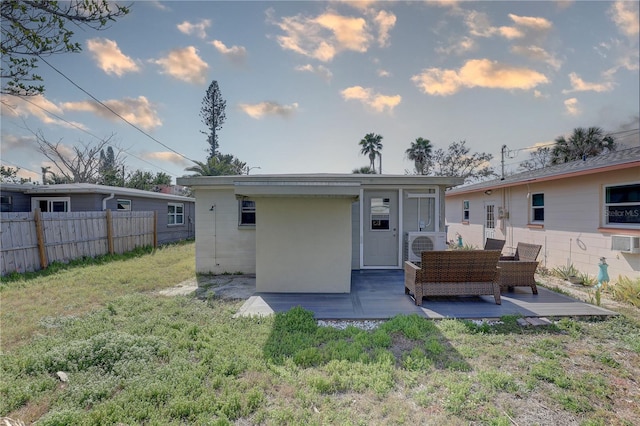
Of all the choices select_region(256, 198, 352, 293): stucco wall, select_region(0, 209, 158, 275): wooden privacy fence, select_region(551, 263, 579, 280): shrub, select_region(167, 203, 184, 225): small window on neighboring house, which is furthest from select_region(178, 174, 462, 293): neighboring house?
select_region(167, 203, 184, 225): small window on neighboring house

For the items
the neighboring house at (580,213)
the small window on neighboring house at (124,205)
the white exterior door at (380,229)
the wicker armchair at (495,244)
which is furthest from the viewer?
the small window on neighboring house at (124,205)

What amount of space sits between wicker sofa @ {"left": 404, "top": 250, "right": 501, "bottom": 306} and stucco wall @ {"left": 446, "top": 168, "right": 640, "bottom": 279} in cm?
370

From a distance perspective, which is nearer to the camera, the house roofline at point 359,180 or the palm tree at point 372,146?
the house roofline at point 359,180

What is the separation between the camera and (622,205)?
247 inches

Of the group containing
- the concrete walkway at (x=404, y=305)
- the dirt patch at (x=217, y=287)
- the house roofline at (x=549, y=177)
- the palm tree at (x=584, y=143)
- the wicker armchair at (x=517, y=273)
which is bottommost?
the dirt patch at (x=217, y=287)

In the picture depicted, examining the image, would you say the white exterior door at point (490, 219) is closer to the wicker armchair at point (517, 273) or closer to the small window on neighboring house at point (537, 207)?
the small window on neighboring house at point (537, 207)

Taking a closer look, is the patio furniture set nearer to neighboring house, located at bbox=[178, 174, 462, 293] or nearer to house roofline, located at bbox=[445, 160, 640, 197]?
neighboring house, located at bbox=[178, 174, 462, 293]

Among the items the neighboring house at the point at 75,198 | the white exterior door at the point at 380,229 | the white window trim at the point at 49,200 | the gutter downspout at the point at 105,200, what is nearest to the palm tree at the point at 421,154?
the white exterior door at the point at 380,229

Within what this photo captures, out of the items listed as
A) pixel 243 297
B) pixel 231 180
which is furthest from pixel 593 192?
pixel 231 180

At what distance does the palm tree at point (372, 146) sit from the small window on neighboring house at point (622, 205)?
22.4 meters

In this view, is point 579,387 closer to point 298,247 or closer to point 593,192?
point 298,247

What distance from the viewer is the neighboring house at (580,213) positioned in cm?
604

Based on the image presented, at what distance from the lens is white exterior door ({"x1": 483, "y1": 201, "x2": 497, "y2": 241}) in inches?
443

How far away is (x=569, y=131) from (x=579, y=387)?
2335cm
